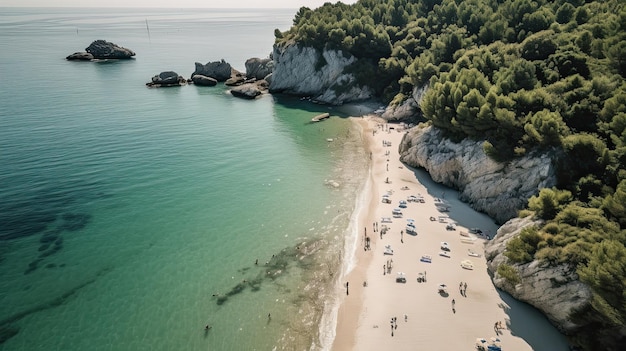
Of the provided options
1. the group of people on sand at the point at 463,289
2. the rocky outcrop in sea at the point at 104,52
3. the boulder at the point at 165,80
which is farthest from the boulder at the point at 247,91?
the rocky outcrop in sea at the point at 104,52

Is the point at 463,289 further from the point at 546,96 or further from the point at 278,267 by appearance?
the point at 546,96

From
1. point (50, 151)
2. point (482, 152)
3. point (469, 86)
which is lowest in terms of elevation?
point (50, 151)

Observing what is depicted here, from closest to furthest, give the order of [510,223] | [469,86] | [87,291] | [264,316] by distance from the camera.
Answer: [264,316] < [87,291] < [510,223] < [469,86]

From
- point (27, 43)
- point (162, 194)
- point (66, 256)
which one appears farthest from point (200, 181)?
point (27, 43)

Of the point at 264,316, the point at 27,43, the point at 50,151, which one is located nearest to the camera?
the point at 264,316

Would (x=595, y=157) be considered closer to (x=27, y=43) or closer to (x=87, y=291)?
(x=87, y=291)

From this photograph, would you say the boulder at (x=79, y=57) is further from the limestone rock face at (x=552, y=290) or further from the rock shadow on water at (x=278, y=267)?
the limestone rock face at (x=552, y=290)
